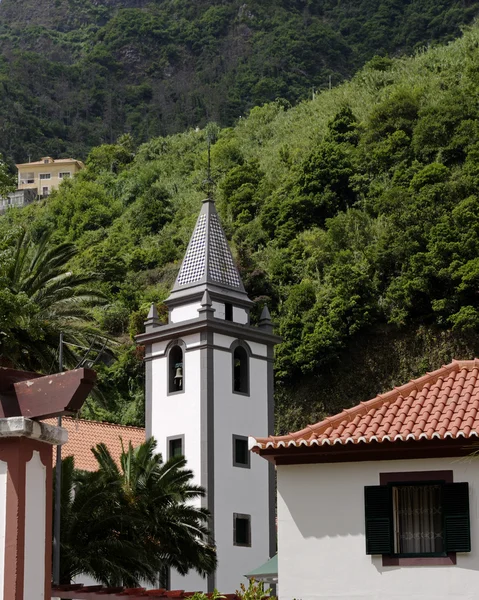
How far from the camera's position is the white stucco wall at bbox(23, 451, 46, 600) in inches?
433

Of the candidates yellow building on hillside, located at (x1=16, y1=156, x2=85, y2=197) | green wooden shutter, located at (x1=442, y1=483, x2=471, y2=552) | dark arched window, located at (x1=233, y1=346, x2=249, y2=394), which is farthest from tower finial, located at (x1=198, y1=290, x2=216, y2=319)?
yellow building on hillside, located at (x1=16, y1=156, x2=85, y2=197)

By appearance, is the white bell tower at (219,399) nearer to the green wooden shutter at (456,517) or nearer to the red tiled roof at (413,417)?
the red tiled roof at (413,417)

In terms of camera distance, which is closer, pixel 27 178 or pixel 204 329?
pixel 204 329

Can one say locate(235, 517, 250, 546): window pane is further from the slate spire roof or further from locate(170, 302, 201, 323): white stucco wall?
the slate spire roof

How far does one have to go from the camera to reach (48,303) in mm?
29953

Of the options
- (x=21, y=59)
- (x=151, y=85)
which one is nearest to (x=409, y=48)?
(x=151, y=85)

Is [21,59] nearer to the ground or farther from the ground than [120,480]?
farther from the ground

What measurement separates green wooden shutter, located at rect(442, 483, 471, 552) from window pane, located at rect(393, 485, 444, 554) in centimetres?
16

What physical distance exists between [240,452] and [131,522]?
582 inches

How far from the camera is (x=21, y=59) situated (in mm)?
150875

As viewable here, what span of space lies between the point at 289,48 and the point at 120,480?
364 ft

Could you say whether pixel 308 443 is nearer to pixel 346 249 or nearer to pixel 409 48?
pixel 346 249

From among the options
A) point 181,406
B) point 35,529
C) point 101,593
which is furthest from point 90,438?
point 35,529

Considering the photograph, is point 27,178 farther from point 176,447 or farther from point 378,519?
point 378,519
